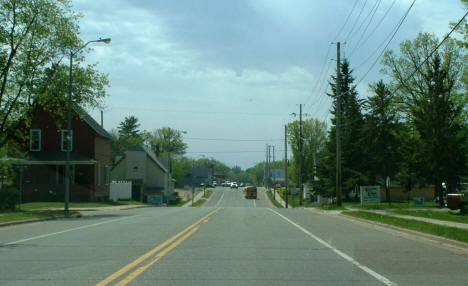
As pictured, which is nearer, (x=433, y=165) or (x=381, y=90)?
(x=433, y=165)

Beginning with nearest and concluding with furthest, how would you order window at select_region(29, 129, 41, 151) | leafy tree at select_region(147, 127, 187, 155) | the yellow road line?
the yellow road line, window at select_region(29, 129, 41, 151), leafy tree at select_region(147, 127, 187, 155)

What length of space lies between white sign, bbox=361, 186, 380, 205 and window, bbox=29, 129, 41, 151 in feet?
98.5

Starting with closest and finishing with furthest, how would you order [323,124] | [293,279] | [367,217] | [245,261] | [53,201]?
[293,279] → [245,261] → [367,217] → [53,201] → [323,124]

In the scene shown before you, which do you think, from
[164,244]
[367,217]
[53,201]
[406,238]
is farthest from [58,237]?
[53,201]

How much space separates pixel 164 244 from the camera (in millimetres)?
13141

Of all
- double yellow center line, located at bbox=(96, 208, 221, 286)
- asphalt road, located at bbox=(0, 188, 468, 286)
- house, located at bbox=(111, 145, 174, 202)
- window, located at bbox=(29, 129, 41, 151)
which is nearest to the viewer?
double yellow center line, located at bbox=(96, 208, 221, 286)

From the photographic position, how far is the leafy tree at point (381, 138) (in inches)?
1884

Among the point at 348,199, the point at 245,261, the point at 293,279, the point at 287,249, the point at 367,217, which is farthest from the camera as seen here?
the point at 348,199

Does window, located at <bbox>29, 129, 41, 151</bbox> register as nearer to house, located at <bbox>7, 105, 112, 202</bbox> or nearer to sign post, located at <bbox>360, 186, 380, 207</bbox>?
house, located at <bbox>7, 105, 112, 202</bbox>

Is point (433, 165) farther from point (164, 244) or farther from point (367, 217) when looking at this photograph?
point (164, 244)

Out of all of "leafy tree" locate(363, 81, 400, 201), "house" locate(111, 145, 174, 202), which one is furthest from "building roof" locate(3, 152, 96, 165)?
"house" locate(111, 145, 174, 202)

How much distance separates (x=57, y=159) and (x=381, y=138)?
30027mm

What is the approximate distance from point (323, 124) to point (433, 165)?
Result: 2422 inches

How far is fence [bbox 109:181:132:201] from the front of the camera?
58659 mm
